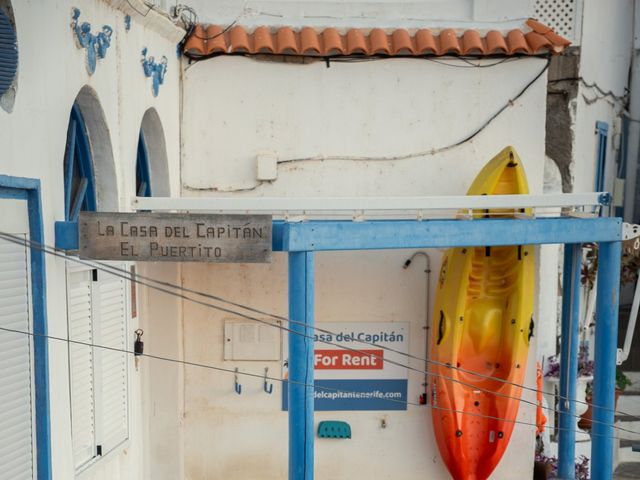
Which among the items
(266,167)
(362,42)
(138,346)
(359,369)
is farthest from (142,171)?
(359,369)

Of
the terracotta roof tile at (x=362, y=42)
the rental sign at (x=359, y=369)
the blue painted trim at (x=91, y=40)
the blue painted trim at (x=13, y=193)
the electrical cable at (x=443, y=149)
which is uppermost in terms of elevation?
the terracotta roof tile at (x=362, y=42)

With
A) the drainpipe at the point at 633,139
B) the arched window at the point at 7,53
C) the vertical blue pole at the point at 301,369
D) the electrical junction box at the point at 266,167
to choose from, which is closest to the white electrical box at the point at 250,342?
the electrical junction box at the point at 266,167

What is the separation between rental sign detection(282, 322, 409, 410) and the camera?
8.89 metres

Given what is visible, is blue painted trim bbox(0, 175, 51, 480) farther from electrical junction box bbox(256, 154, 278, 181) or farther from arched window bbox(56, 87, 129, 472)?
electrical junction box bbox(256, 154, 278, 181)

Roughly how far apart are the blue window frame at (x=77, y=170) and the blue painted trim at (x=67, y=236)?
0.57 meters

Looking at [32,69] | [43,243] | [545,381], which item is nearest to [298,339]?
[43,243]

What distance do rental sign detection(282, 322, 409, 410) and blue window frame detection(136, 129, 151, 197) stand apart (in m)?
2.16

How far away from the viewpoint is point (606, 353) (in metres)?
7.22

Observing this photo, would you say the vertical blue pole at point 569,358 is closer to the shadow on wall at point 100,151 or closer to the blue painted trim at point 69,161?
the shadow on wall at point 100,151

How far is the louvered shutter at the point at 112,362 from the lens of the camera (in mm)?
6363

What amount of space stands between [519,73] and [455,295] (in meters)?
2.28

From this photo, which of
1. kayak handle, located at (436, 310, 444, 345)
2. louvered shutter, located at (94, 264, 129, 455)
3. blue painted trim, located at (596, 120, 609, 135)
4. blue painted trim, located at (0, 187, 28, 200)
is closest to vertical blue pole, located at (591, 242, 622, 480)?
kayak handle, located at (436, 310, 444, 345)

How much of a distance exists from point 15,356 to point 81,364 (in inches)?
43.4

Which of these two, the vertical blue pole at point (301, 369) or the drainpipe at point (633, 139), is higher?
the drainpipe at point (633, 139)
